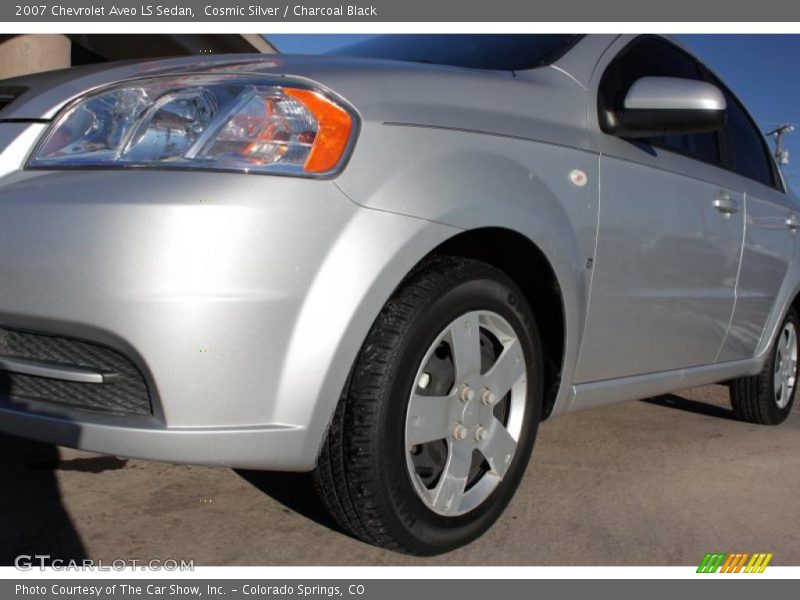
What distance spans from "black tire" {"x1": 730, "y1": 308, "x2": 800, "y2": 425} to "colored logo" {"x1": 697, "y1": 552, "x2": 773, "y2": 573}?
2.01m

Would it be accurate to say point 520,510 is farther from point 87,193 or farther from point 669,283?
point 87,193

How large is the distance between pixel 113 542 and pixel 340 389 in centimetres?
85

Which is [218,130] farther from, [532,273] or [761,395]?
A: [761,395]

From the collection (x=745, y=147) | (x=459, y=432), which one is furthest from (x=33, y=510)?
(x=745, y=147)

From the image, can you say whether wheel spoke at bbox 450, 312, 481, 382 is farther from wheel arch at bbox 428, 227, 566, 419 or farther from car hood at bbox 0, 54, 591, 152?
car hood at bbox 0, 54, 591, 152

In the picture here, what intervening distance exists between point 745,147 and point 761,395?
1.29 metres

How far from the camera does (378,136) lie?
1924 millimetres

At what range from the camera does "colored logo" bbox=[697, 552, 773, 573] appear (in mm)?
2316

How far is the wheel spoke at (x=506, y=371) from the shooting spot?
2.30 metres

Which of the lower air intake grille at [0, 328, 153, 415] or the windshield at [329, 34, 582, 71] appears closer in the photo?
the lower air intake grille at [0, 328, 153, 415]

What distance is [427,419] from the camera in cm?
212

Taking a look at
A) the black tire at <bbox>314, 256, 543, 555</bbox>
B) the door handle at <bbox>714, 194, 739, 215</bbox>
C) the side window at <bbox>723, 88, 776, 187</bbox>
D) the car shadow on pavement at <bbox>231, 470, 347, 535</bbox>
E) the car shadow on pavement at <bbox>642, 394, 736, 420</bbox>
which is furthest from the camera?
the car shadow on pavement at <bbox>642, 394, 736, 420</bbox>

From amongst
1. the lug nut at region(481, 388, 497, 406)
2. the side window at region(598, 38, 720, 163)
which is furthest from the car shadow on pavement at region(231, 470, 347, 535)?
the side window at region(598, 38, 720, 163)

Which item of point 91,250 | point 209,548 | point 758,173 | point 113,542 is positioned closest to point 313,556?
point 209,548
